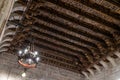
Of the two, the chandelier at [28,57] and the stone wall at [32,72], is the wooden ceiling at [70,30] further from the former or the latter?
the chandelier at [28,57]

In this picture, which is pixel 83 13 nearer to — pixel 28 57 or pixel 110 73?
pixel 28 57

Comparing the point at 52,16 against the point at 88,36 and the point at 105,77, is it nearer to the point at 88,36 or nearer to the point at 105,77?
the point at 88,36

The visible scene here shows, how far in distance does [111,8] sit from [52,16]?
258 cm

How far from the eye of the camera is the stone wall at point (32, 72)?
1098 cm

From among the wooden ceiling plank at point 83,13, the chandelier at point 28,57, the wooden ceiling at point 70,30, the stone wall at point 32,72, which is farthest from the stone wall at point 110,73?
the chandelier at point 28,57

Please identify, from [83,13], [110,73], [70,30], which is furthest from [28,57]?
[110,73]

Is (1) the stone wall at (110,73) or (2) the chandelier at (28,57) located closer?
(2) the chandelier at (28,57)

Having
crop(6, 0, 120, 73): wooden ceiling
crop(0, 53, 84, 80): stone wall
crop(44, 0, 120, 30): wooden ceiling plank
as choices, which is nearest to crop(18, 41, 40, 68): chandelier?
crop(6, 0, 120, 73): wooden ceiling

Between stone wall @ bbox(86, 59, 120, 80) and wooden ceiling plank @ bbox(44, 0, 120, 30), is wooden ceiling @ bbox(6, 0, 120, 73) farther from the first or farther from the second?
stone wall @ bbox(86, 59, 120, 80)

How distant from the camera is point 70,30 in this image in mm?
9422

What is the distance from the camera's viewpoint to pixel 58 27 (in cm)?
926

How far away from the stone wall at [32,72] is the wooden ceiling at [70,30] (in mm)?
386

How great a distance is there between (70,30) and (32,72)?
389cm

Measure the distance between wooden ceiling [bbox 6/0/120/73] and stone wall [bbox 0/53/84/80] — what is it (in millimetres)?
386
